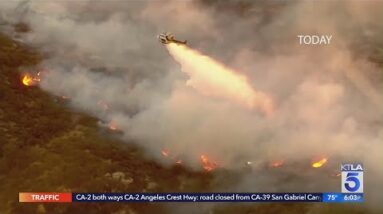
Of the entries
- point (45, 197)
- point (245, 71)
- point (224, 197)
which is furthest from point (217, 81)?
point (45, 197)

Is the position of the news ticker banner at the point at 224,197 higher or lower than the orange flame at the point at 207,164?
lower

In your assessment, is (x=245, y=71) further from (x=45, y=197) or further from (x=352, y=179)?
(x=45, y=197)

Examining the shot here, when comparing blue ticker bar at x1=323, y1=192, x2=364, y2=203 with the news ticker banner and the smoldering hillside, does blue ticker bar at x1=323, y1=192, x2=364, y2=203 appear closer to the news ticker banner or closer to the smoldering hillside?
the news ticker banner

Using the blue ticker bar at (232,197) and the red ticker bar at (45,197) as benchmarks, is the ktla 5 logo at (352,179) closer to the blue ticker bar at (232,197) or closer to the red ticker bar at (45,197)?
the blue ticker bar at (232,197)

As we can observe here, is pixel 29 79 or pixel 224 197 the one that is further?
pixel 29 79

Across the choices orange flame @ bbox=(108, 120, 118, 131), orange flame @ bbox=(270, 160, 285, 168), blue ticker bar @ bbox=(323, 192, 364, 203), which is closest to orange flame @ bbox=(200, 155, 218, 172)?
orange flame @ bbox=(270, 160, 285, 168)

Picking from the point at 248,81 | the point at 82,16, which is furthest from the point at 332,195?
the point at 82,16

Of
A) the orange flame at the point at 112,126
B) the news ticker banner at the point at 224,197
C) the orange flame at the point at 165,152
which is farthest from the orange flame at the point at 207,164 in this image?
the orange flame at the point at 112,126

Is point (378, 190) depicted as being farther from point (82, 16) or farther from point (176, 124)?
point (82, 16)
